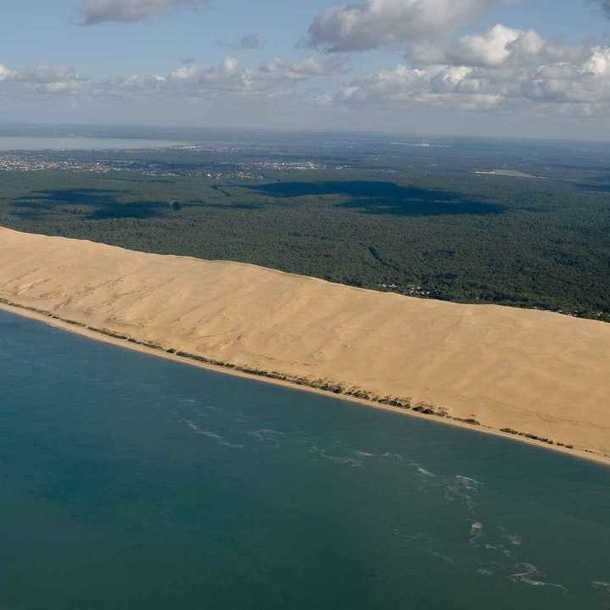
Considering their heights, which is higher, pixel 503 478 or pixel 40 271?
pixel 40 271

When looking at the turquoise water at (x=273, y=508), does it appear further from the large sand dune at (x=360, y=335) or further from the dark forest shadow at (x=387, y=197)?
the dark forest shadow at (x=387, y=197)

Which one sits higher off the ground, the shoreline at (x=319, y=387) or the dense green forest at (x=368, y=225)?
the dense green forest at (x=368, y=225)

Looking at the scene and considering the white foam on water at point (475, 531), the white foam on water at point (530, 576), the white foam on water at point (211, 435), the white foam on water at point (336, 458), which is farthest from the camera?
the white foam on water at point (211, 435)

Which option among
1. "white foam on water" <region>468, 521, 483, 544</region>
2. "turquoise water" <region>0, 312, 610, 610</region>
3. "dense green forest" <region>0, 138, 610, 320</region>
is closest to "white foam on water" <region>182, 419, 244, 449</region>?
"turquoise water" <region>0, 312, 610, 610</region>

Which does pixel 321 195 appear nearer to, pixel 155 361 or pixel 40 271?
pixel 40 271

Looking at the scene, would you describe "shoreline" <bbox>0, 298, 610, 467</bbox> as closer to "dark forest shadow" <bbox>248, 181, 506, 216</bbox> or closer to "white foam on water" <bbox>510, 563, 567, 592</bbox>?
"white foam on water" <bbox>510, 563, 567, 592</bbox>

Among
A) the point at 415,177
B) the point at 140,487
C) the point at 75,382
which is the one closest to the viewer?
the point at 140,487

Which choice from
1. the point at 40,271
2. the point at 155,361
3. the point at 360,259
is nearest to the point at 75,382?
the point at 155,361

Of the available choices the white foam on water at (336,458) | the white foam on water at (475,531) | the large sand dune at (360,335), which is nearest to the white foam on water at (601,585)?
the white foam on water at (475,531)
